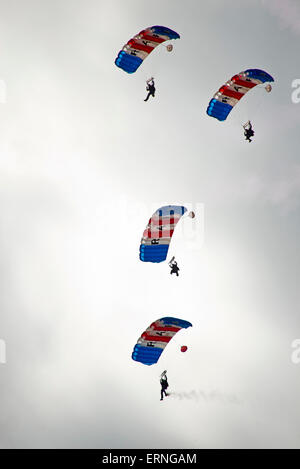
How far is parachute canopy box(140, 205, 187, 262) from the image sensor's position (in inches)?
1819

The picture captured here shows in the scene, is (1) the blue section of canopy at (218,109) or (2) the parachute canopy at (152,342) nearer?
(2) the parachute canopy at (152,342)

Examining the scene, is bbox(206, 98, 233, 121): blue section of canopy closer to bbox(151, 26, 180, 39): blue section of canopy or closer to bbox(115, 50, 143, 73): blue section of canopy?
bbox(151, 26, 180, 39): blue section of canopy

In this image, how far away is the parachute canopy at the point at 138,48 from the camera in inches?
1905

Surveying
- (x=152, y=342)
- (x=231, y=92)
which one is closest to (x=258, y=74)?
(x=231, y=92)

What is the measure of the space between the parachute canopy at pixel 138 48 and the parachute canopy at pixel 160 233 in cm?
932

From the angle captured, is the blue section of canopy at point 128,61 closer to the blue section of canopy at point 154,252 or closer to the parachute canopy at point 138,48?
the parachute canopy at point 138,48

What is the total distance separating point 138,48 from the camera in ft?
162

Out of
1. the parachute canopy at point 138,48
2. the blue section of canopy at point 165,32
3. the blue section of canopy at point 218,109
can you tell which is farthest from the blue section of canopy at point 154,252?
the blue section of canopy at point 165,32

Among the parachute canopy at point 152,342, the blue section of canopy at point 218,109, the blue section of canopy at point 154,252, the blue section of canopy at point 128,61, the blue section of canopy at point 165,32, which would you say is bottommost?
the parachute canopy at point 152,342

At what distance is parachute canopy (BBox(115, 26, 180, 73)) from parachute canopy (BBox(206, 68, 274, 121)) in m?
4.44
